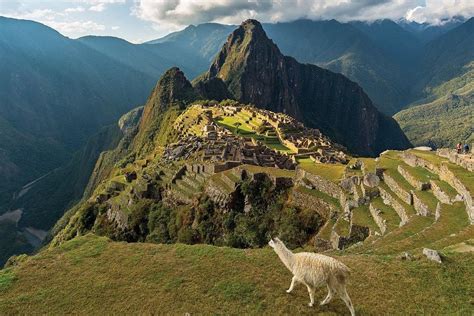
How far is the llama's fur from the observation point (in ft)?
35.6

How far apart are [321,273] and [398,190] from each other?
18.9 m

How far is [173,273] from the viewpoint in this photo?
14.6 m

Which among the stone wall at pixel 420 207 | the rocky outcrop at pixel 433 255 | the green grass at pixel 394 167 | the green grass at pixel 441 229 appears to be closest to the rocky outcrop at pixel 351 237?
the stone wall at pixel 420 207

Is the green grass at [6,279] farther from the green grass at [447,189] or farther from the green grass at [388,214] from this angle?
the green grass at [447,189]

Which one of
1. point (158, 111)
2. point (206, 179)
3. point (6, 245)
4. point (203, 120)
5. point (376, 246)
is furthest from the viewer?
point (158, 111)

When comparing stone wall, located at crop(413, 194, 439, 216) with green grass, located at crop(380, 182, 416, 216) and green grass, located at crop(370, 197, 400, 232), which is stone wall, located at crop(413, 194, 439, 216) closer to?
green grass, located at crop(380, 182, 416, 216)

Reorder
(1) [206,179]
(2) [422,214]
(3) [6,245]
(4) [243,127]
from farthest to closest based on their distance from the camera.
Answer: (3) [6,245] < (4) [243,127] < (1) [206,179] < (2) [422,214]

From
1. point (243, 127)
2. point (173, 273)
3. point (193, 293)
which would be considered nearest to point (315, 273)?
point (193, 293)

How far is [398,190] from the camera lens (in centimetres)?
2756

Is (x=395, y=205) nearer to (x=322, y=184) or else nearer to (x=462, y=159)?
(x=462, y=159)

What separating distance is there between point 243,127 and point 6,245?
79.0 meters

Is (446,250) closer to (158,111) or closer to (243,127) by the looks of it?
(243,127)

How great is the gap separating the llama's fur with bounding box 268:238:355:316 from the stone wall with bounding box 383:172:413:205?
1653 centimetres

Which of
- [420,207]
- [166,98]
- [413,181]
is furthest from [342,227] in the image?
[166,98]
